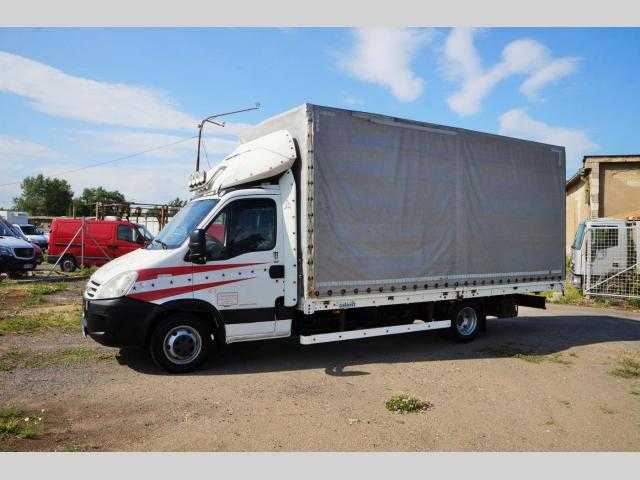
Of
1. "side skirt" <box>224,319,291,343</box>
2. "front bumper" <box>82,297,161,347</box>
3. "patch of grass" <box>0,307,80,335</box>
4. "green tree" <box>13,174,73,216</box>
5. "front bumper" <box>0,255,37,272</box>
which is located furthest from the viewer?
"green tree" <box>13,174,73,216</box>

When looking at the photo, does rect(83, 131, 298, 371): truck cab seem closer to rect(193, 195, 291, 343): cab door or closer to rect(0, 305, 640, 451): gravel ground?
rect(193, 195, 291, 343): cab door

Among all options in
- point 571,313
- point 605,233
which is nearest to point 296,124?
point 571,313

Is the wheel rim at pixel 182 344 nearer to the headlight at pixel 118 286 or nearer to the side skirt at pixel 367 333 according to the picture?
the headlight at pixel 118 286

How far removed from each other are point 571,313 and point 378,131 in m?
8.11

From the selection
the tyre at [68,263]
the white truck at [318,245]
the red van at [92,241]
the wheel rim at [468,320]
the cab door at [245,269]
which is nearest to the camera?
the white truck at [318,245]

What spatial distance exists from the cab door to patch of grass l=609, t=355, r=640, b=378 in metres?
4.74

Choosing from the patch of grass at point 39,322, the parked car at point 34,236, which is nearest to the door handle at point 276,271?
the patch of grass at point 39,322

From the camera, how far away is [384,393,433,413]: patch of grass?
5.40m

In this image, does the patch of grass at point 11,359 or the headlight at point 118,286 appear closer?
the headlight at point 118,286

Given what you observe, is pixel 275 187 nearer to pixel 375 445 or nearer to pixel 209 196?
pixel 209 196

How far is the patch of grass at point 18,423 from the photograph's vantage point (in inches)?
182

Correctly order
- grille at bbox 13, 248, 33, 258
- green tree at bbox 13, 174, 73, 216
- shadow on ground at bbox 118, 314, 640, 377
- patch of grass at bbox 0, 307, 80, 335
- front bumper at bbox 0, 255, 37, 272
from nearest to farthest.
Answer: shadow on ground at bbox 118, 314, 640, 377, patch of grass at bbox 0, 307, 80, 335, front bumper at bbox 0, 255, 37, 272, grille at bbox 13, 248, 33, 258, green tree at bbox 13, 174, 73, 216

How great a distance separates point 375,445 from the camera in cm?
453

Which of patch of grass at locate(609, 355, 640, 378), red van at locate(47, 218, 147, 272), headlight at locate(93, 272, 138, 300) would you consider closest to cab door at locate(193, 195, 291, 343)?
headlight at locate(93, 272, 138, 300)
